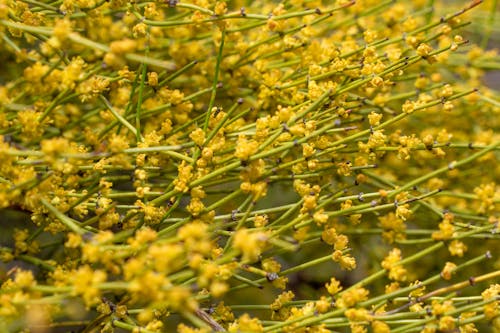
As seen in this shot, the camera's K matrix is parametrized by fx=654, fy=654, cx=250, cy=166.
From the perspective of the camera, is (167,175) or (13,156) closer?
(13,156)

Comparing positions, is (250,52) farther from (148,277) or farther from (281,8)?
(148,277)

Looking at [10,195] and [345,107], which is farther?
[345,107]

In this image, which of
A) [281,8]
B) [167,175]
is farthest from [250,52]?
[167,175]

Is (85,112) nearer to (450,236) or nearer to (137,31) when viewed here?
(137,31)

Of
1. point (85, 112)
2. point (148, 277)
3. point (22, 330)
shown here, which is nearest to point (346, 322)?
point (148, 277)

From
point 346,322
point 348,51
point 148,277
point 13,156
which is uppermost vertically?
point 348,51

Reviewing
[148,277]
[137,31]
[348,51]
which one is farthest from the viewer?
[348,51]

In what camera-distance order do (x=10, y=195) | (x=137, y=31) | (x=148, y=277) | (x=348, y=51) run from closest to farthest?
1. (x=148, y=277)
2. (x=10, y=195)
3. (x=137, y=31)
4. (x=348, y=51)

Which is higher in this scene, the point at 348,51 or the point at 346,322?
the point at 348,51

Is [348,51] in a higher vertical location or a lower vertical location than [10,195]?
higher
